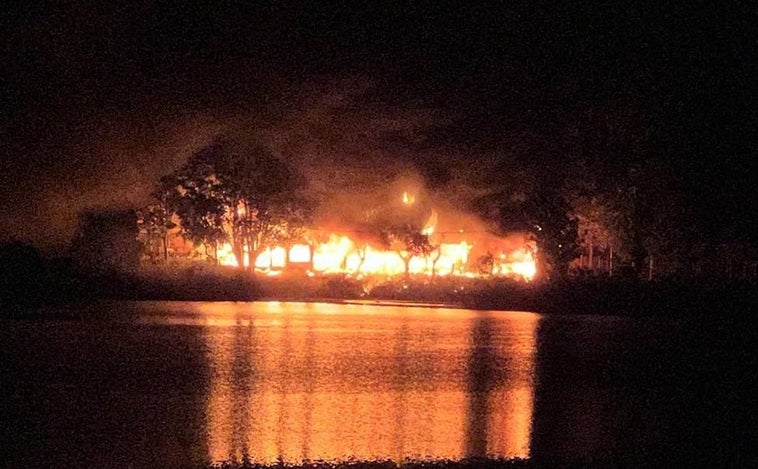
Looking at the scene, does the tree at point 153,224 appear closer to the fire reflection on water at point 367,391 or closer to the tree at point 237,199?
the tree at point 237,199

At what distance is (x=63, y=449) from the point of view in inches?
282

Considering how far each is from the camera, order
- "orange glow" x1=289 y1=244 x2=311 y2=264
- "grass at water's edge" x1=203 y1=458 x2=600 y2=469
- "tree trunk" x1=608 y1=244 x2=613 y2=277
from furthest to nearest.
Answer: "orange glow" x1=289 y1=244 x2=311 y2=264 → "tree trunk" x1=608 y1=244 x2=613 y2=277 → "grass at water's edge" x1=203 y1=458 x2=600 y2=469

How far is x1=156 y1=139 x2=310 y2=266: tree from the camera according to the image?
29.8 meters

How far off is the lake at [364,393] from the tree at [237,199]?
13632mm

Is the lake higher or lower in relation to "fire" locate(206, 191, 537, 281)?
lower

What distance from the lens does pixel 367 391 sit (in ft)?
32.2

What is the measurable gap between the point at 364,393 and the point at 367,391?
0.42ft

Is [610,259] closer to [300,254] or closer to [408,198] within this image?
[408,198]

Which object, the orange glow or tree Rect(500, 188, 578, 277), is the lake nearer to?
tree Rect(500, 188, 578, 277)

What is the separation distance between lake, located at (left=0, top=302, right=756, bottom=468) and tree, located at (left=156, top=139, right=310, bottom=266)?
13.6 m

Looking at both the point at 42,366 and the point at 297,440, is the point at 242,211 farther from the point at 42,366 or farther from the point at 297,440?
the point at 297,440

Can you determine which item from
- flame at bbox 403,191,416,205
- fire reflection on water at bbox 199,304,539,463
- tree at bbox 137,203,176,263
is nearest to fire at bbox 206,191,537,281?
flame at bbox 403,191,416,205

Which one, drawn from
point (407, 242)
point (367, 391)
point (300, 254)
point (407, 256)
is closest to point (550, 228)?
point (407, 242)

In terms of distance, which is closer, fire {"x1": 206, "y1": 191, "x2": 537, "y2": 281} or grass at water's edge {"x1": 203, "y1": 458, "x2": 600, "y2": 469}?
grass at water's edge {"x1": 203, "y1": 458, "x2": 600, "y2": 469}
